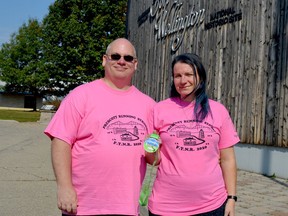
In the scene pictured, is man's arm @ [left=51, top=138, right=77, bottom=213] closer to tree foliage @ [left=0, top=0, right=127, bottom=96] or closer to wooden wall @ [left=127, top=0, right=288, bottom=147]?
wooden wall @ [left=127, top=0, right=288, bottom=147]

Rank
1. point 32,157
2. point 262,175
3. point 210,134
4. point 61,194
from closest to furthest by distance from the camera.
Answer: point 61,194
point 210,134
point 262,175
point 32,157

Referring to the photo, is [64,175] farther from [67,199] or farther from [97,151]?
[97,151]

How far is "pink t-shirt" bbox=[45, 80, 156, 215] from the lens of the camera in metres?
2.80

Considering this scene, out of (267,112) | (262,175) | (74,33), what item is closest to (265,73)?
(267,112)

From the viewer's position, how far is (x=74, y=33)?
122 feet

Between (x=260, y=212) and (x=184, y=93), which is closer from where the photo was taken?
(x=184, y=93)

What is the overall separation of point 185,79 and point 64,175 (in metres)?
0.99

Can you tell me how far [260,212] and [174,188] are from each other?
3185 mm

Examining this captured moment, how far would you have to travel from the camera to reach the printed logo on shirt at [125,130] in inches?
111

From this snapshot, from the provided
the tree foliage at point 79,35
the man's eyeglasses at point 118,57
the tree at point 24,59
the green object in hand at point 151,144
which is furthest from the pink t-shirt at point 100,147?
the tree at point 24,59

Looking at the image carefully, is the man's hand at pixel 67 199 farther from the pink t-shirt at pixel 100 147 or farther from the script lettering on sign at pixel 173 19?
the script lettering on sign at pixel 173 19

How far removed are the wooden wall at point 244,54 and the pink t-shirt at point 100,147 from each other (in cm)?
626

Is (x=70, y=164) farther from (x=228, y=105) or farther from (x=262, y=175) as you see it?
(x=228, y=105)

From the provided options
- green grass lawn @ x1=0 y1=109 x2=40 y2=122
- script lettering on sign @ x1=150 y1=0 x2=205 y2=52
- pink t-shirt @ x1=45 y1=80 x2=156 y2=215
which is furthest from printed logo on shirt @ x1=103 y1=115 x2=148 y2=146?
green grass lawn @ x1=0 y1=109 x2=40 y2=122
